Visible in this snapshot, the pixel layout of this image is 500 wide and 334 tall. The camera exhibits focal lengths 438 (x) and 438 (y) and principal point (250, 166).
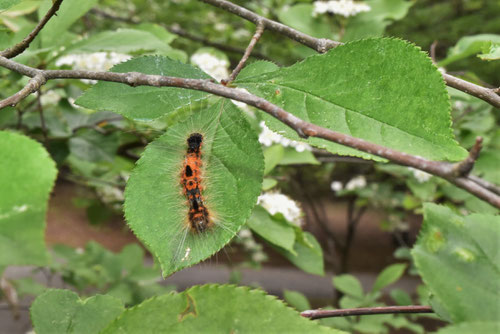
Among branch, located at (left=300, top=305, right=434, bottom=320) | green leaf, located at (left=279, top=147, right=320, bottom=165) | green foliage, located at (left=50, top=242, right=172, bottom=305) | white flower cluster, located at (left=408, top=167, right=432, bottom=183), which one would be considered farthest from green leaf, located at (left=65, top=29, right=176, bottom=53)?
green foliage, located at (left=50, top=242, right=172, bottom=305)

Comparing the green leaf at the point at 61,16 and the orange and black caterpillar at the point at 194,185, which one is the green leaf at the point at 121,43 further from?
the orange and black caterpillar at the point at 194,185

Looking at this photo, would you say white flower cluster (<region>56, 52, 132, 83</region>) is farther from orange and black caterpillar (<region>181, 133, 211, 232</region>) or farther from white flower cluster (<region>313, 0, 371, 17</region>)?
orange and black caterpillar (<region>181, 133, 211, 232</region>)

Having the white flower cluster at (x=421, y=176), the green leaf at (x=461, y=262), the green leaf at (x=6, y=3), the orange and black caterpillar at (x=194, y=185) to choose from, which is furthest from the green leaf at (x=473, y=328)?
the white flower cluster at (x=421, y=176)

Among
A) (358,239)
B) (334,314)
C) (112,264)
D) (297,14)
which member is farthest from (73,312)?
(358,239)

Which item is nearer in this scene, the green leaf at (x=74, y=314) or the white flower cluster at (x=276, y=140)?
the green leaf at (x=74, y=314)

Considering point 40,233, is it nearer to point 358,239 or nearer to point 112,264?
point 112,264

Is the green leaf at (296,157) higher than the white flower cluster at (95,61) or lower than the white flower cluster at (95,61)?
lower
